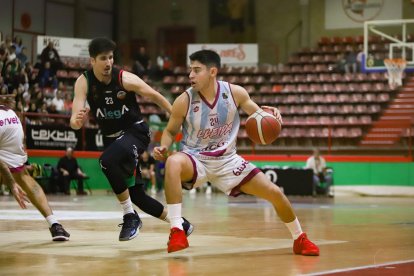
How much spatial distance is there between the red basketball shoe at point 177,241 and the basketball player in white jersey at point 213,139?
1.59ft

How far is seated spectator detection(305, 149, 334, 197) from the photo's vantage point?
22.2 m

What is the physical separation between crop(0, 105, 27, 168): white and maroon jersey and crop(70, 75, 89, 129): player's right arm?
89 cm

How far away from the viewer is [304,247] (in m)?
6.57

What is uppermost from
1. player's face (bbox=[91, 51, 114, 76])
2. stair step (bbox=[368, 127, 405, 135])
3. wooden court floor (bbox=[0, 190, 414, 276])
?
player's face (bbox=[91, 51, 114, 76])

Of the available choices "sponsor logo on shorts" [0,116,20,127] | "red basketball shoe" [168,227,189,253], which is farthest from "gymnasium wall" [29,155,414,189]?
"red basketball shoe" [168,227,189,253]

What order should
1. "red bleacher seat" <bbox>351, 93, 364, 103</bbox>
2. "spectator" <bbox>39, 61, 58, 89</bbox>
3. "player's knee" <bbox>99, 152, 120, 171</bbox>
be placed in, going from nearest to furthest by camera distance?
"player's knee" <bbox>99, 152, 120, 171</bbox> < "spectator" <bbox>39, 61, 58, 89</bbox> < "red bleacher seat" <bbox>351, 93, 364, 103</bbox>

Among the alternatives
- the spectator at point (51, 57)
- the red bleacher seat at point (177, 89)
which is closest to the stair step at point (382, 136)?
the red bleacher seat at point (177, 89)

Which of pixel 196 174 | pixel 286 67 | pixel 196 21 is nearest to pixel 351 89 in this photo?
pixel 286 67

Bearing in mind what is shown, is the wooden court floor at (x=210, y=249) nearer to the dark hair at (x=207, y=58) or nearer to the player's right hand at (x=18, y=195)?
the player's right hand at (x=18, y=195)

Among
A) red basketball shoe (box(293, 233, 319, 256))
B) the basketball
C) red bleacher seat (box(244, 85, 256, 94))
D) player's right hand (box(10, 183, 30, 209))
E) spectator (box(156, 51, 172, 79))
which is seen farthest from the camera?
spectator (box(156, 51, 172, 79))

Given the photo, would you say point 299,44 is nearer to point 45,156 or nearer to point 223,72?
point 223,72

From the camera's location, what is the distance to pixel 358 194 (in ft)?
76.2

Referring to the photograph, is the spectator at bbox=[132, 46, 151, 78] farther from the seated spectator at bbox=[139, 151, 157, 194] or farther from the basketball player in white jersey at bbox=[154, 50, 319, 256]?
the basketball player in white jersey at bbox=[154, 50, 319, 256]

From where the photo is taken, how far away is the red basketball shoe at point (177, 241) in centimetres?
634
